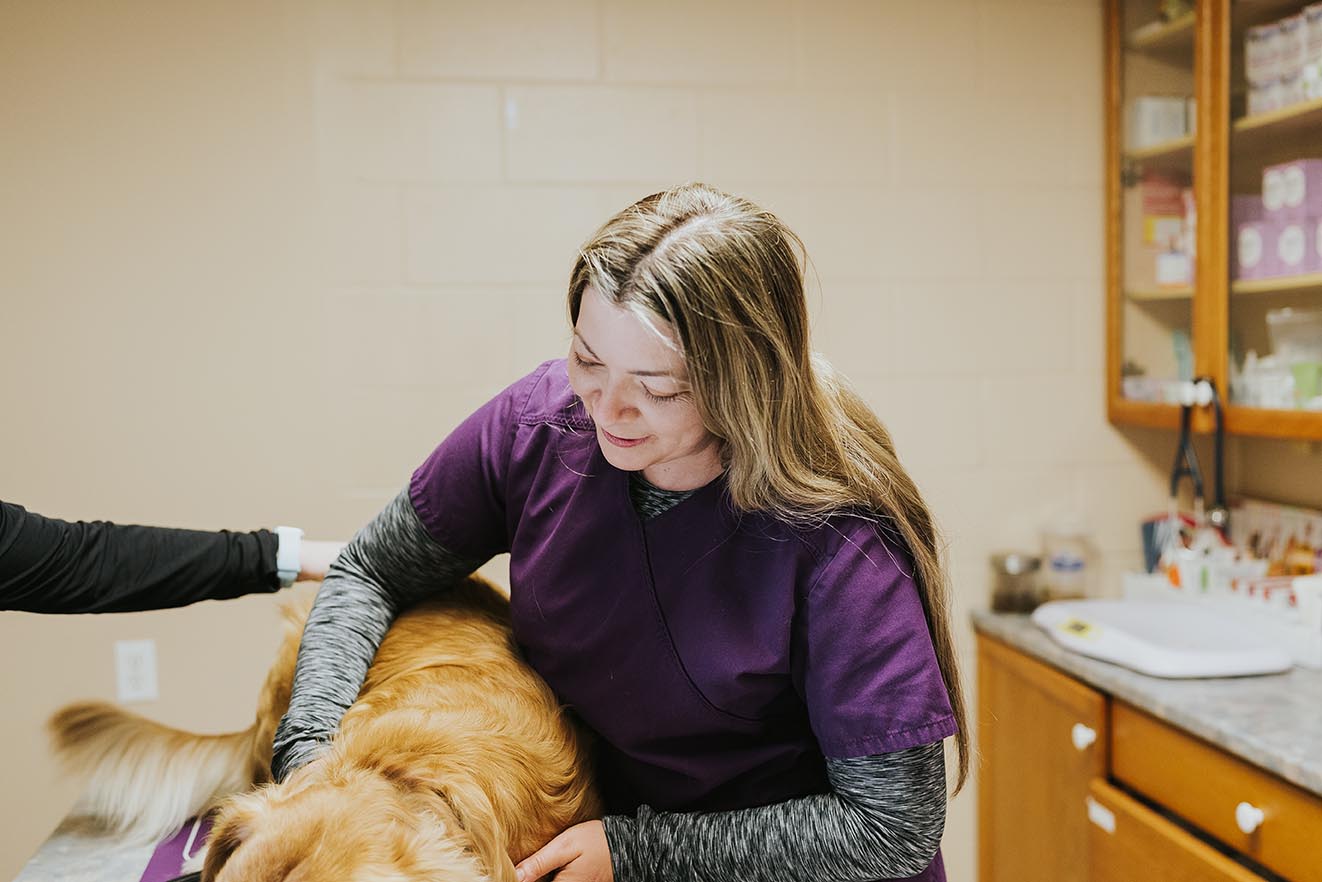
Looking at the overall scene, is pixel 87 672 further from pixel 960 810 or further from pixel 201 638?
pixel 960 810

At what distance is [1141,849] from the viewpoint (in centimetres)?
182

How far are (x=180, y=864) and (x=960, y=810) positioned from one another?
1736mm

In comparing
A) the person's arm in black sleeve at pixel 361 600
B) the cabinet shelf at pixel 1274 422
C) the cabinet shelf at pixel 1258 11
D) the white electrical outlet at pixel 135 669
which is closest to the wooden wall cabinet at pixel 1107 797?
the cabinet shelf at pixel 1274 422

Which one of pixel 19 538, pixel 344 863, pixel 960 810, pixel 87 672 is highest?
pixel 19 538

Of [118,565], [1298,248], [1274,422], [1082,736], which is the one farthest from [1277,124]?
[118,565]

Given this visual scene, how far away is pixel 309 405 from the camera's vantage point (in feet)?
7.12

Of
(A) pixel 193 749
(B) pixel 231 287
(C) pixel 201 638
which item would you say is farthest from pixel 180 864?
(B) pixel 231 287

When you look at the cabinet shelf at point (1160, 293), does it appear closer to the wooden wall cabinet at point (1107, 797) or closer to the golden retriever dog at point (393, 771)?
the wooden wall cabinet at point (1107, 797)

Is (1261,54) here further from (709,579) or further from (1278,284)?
(709,579)

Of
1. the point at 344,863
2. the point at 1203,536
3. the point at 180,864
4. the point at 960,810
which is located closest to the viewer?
the point at 344,863

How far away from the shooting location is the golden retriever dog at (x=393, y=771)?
77cm

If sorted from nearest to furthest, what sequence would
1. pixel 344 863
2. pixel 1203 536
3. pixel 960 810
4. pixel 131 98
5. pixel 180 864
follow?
1. pixel 344 863
2. pixel 180 864
3. pixel 131 98
4. pixel 1203 536
5. pixel 960 810

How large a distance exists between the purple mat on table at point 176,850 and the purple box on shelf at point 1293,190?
1.95m

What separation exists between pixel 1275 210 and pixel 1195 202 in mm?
172
